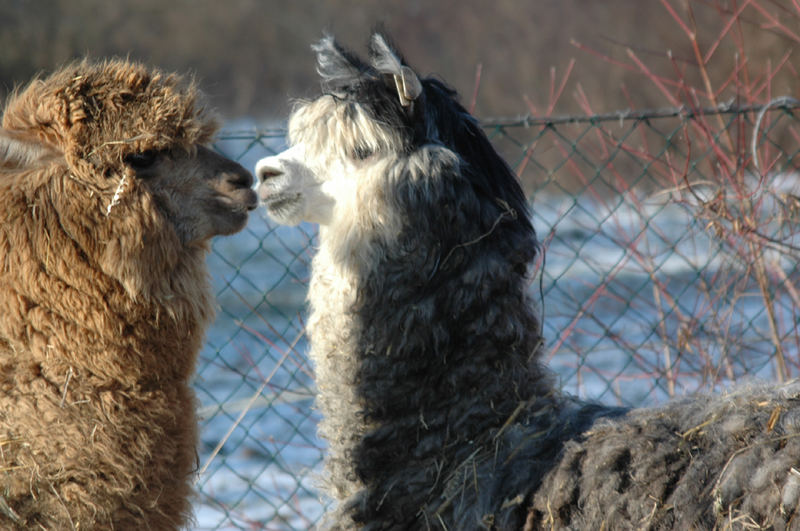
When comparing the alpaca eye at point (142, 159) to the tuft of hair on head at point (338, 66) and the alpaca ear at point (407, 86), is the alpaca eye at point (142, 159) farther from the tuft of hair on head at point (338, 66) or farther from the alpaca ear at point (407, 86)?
the alpaca ear at point (407, 86)

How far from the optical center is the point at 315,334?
2807mm

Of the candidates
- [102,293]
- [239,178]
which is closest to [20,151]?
[102,293]

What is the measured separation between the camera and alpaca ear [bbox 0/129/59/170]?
2.32m

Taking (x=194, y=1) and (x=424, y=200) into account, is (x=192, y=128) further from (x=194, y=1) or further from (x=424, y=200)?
(x=194, y=1)

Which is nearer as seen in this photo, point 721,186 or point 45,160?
point 45,160

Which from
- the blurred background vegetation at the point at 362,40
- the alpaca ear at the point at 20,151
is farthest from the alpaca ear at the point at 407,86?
the blurred background vegetation at the point at 362,40

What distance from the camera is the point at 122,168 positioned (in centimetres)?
240

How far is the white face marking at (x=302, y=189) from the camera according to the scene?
271cm

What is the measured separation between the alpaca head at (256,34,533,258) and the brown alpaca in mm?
221

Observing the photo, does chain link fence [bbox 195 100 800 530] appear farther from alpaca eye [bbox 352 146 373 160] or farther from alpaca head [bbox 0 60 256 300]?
alpaca eye [bbox 352 146 373 160]

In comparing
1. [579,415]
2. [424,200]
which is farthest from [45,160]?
[579,415]

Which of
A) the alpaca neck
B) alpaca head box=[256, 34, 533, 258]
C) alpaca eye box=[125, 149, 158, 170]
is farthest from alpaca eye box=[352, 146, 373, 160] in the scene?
alpaca eye box=[125, 149, 158, 170]

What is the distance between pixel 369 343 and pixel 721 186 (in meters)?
2.17

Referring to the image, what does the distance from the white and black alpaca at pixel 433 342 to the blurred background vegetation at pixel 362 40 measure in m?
11.4
